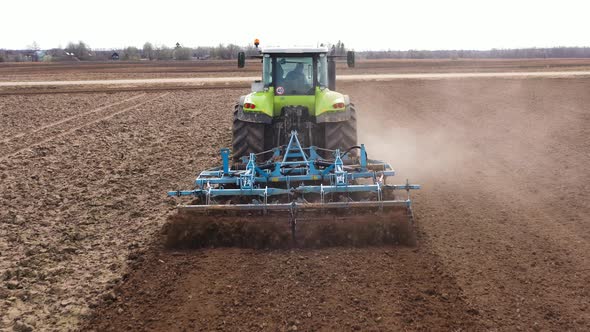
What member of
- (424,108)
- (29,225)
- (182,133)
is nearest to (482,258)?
(29,225)

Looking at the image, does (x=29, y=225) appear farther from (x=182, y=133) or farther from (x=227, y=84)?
(x=227, y=84)

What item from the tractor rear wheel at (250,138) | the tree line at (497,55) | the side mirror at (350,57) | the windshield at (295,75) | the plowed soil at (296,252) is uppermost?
the tree line at (497,55)

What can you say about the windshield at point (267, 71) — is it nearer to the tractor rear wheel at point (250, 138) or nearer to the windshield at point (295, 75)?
the windshield at point (295, 75)

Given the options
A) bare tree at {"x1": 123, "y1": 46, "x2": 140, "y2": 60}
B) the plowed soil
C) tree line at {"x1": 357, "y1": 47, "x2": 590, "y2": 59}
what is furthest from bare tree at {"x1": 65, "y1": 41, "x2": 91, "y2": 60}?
the plowed soil

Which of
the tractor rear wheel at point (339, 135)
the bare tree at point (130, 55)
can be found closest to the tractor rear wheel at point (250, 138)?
the tractor rear wheel at point (339, 135)

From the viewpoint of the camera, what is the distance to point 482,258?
5.54 m

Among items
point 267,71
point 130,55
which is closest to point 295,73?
point 267,71

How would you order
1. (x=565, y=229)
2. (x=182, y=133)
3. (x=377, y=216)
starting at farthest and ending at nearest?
(x=182, y=133)
(x=565, y=229)
(x=377, y=216)

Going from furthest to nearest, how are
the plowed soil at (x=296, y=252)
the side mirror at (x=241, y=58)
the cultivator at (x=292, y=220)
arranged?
the side mirror at (x=241, y=58) → the cultivator at (x=292, y=220) → the plowed soil at (x=296, y=252)

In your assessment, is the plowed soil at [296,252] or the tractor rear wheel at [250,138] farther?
the tractor rear wheel at [250,138]

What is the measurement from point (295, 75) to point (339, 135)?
51.0 inches

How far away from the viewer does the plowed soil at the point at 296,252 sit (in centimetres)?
448

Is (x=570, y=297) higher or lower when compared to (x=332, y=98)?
lower

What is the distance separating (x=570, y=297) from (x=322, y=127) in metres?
4.48
